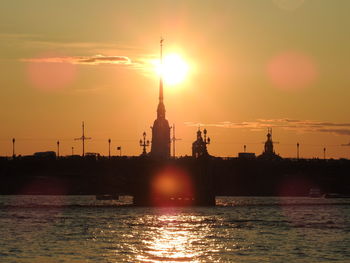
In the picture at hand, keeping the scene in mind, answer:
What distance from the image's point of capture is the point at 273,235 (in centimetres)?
12862

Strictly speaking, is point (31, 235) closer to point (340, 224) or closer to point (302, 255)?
point (302, 255)

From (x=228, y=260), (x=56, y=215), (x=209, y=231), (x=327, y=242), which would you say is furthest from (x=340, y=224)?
(x=228, y=260)

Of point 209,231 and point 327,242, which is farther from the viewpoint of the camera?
point 209,231

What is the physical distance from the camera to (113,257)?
9744 centimetres

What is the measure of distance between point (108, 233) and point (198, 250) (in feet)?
89.9

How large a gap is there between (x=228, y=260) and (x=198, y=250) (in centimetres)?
985

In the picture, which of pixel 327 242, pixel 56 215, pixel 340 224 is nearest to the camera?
pixel 327 242

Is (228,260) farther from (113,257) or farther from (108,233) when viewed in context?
(108,233)

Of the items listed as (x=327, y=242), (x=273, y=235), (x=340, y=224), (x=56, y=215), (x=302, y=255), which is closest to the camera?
(x=302, y=255)

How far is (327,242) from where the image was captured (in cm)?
11800

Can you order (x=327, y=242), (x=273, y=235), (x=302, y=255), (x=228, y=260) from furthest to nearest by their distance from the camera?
1. (x=273, y=235)
2. (x=327, y=242)
3. (x=302, y=255)
4. (x=228, y=260)

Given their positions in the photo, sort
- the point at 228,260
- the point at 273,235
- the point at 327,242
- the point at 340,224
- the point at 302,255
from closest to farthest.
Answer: the point at 228,260 → the point at 302,255 → the point at 327,242 → the point at 273,235 → the point at 340,224

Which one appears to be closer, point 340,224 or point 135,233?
point 135,233

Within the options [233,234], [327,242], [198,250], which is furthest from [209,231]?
[198,250]
